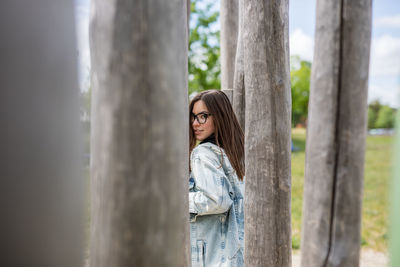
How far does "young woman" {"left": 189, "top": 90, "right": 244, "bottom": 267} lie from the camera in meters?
1.92

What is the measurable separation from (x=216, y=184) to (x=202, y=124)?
484 millimetres

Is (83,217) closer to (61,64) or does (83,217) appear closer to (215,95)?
(61,64)

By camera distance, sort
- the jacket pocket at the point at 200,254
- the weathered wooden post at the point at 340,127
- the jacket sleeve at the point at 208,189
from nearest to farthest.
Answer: the weathered wooden post at the point at 340,127
the jacket sleeve at the point at 208,189
the jacket pocket at the point at 200,254

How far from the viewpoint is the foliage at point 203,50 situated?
1381 centimetres

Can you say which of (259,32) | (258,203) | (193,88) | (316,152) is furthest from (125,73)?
(193,88)

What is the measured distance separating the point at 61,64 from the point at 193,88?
13.1 m

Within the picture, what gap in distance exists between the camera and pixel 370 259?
4.37m

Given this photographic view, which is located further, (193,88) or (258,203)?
(193,88)

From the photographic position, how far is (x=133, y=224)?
981 mm

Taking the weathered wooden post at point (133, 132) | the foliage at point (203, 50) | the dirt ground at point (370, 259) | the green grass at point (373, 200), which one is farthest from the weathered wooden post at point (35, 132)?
the foliage at point (203, 50)

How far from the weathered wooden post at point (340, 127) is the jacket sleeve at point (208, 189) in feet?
2.68

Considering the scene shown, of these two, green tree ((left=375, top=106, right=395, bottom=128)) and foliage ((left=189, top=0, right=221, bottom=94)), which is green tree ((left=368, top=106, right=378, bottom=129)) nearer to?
green tree ((left=375, top=106, right=395, bottom=128))

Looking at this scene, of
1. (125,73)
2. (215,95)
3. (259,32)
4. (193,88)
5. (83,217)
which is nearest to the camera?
(125,73)

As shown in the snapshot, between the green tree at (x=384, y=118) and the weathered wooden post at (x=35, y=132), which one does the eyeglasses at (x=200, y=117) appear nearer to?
the weathered wooden post at (x=35, y=132)
